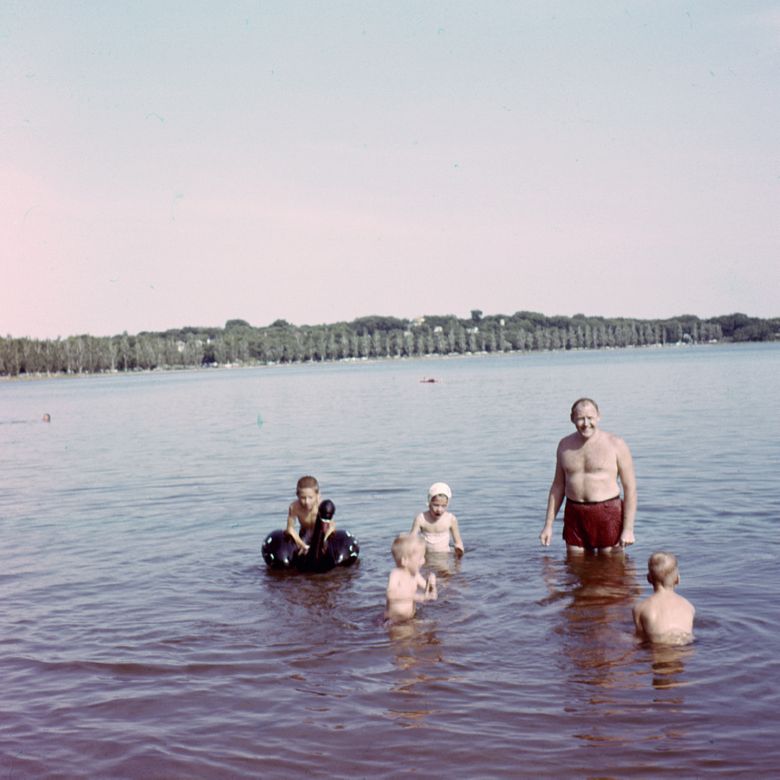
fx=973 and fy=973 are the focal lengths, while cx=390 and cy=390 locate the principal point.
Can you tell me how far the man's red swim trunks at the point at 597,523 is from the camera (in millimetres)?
11516

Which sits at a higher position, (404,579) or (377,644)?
(404,579)

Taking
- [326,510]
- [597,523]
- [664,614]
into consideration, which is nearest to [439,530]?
[326,510]

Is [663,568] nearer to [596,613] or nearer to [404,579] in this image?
[596,613]

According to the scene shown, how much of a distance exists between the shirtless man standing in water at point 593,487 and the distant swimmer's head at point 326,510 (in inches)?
103

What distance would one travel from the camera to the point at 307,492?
39.9 ft

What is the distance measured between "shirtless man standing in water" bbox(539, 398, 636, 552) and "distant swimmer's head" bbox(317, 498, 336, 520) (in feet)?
8.57

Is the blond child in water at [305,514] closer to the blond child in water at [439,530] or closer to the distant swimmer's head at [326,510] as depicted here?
the distant swimmer's head at [326,510]

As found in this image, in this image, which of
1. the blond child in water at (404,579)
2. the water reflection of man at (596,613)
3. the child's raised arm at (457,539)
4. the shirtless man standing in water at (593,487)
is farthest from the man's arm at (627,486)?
the blond child in water at (404,579)

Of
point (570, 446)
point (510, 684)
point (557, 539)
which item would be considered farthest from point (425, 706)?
point (557, 539)

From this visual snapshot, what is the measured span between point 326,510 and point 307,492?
328 mm

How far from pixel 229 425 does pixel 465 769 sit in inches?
1507

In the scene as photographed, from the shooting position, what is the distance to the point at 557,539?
47.5 ft

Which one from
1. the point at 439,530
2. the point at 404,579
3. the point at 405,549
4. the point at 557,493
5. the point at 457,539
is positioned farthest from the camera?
the point at 439,530

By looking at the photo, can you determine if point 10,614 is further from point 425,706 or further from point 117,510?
point 117,510
